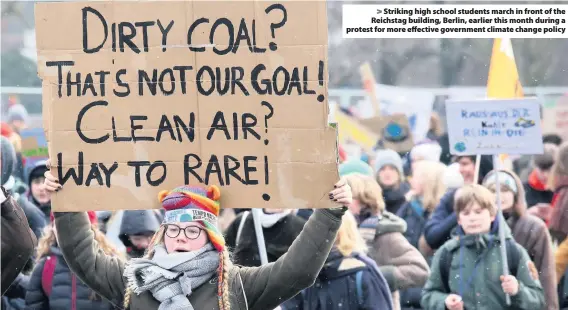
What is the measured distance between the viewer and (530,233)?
26.6 feet

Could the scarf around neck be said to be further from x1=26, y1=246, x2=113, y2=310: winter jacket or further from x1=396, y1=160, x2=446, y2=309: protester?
x1=396, y1=160, x2=446, y2=309: protester

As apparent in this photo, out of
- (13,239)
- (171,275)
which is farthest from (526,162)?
(171,275)

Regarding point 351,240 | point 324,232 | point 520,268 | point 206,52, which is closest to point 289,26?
point 206,52

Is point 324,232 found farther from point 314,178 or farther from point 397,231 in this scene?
point 397,231

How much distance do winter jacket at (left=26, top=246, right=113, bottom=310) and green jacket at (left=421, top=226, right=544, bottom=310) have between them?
2.09 metres

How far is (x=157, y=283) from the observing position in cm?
421

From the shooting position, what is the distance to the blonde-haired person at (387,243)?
25.1 feet

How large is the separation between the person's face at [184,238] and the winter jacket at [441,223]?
4243 mm

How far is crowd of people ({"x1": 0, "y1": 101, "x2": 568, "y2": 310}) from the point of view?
14.0 feet

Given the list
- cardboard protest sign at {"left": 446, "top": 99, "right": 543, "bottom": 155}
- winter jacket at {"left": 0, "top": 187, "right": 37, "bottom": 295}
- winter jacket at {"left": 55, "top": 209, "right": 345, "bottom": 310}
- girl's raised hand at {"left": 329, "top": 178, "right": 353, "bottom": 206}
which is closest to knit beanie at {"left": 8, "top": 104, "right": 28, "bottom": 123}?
cardboard protest sign at {"left": 446, "top": 99, "right": 543, "bottom": 155}

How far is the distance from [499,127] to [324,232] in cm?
409

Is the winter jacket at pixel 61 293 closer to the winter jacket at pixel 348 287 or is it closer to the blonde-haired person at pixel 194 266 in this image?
the winter jacket at pixel 348 287

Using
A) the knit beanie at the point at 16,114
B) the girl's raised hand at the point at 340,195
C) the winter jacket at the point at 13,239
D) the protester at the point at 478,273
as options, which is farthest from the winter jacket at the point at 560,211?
the knit beanie at the point at 16,114

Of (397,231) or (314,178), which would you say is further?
(397,231)
